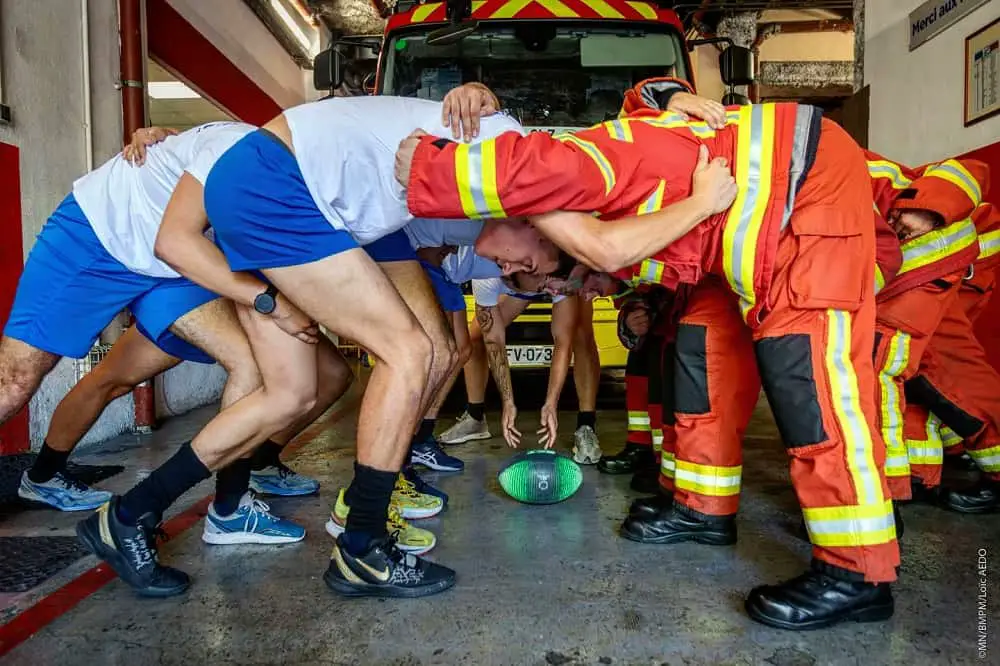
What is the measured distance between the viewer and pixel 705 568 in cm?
235

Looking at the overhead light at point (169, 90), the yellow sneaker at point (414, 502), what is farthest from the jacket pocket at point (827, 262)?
the overhead light at point (169, 90)

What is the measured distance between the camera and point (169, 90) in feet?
29.5

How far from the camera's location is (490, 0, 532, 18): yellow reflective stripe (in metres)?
4.99

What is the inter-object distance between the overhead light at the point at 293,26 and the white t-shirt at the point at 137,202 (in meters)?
6.94

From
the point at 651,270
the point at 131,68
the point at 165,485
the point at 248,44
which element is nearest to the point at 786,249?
the point at 651,270

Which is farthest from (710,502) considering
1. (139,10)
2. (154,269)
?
(139,10)

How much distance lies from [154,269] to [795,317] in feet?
6.82

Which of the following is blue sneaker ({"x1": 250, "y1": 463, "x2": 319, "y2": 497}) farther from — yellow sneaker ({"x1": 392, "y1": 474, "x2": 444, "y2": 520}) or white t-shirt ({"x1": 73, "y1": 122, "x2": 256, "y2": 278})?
white t-shirt ({"x1": 73, "y1": 122, "x2": 256, "y2": 278})

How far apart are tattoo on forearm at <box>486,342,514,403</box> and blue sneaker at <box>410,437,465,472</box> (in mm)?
430

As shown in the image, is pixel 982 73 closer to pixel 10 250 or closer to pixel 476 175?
pixel 476 175

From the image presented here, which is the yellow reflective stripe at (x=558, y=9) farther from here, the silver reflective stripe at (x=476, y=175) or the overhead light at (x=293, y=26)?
the overhead light at (x=293, y=26)

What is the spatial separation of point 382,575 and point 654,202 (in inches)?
49.3

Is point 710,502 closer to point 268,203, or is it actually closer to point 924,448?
point 924,448

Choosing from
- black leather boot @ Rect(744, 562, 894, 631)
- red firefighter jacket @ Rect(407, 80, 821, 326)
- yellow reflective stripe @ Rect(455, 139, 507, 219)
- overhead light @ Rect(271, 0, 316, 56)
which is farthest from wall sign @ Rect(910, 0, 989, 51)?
overhead light @ Rect(271, 0, 316, 56)
